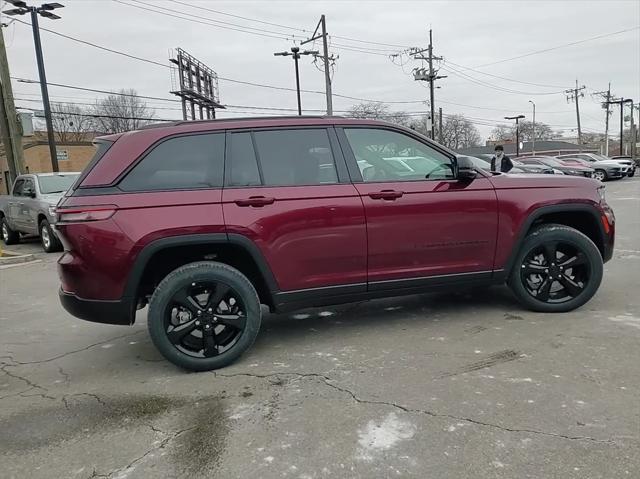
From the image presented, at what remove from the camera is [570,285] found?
4.70 m

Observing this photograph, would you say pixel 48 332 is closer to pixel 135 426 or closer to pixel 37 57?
pixel 135 426

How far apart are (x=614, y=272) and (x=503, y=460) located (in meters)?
4.66

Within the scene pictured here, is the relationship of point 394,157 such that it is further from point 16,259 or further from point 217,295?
point 16,259

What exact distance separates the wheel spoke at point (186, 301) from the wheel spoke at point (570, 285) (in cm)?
324

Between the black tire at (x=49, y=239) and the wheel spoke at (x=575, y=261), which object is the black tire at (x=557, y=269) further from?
the black tire at (x=49, y=239)

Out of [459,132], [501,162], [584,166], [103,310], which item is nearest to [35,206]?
[103,310]

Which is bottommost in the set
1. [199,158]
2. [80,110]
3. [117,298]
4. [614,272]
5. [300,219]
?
[614,272]

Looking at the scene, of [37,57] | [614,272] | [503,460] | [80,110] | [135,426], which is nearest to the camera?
[503,460]

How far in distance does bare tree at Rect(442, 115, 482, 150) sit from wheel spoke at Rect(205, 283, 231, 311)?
86.6 metres

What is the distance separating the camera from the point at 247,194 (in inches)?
151

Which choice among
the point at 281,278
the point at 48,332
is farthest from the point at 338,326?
the point at 48,332

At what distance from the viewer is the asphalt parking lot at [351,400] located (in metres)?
2.59

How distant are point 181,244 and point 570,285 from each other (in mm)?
3465

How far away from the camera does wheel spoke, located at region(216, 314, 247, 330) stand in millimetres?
3826
